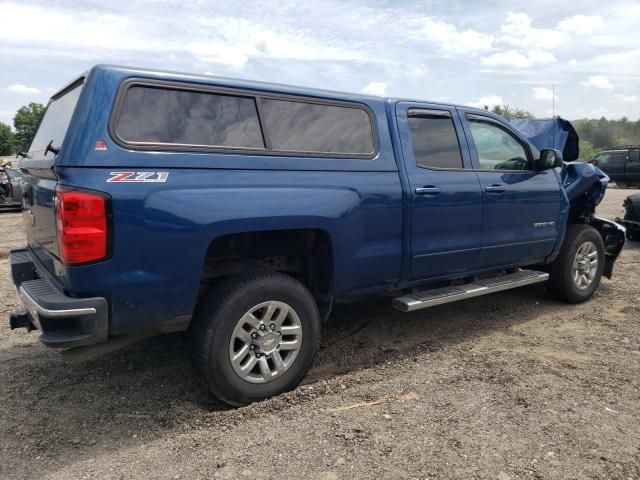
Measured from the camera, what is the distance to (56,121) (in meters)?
3.50

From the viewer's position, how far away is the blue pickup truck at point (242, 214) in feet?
9.07

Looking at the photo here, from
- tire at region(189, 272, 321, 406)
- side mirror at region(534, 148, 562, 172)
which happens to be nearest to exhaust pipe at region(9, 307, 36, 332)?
tire at region(189, 272, 321, 406)

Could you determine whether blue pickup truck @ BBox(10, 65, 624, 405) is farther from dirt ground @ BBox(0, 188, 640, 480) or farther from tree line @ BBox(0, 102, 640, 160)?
tree line @ BBox(0, 102, 640, 160)

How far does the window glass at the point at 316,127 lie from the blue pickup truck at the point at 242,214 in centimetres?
1

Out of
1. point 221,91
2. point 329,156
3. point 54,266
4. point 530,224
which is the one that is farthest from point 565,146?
point 54,266

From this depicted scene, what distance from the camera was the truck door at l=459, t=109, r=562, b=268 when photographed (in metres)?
4.58

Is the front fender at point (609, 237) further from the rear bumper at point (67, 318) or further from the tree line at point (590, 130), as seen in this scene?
the tree line at point (590, 130)

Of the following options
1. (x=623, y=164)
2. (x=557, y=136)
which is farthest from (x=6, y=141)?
(x=557, y=136)

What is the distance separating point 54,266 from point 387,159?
2.39 m

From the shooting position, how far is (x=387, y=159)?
3.92m

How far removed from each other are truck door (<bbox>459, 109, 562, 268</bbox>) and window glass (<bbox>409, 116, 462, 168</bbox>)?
210 mm

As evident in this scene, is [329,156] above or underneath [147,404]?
above

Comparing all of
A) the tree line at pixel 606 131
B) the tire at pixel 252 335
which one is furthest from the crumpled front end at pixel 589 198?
the tree line at pixel 606 131

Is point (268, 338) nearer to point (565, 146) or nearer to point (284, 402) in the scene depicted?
point (284, 402)
